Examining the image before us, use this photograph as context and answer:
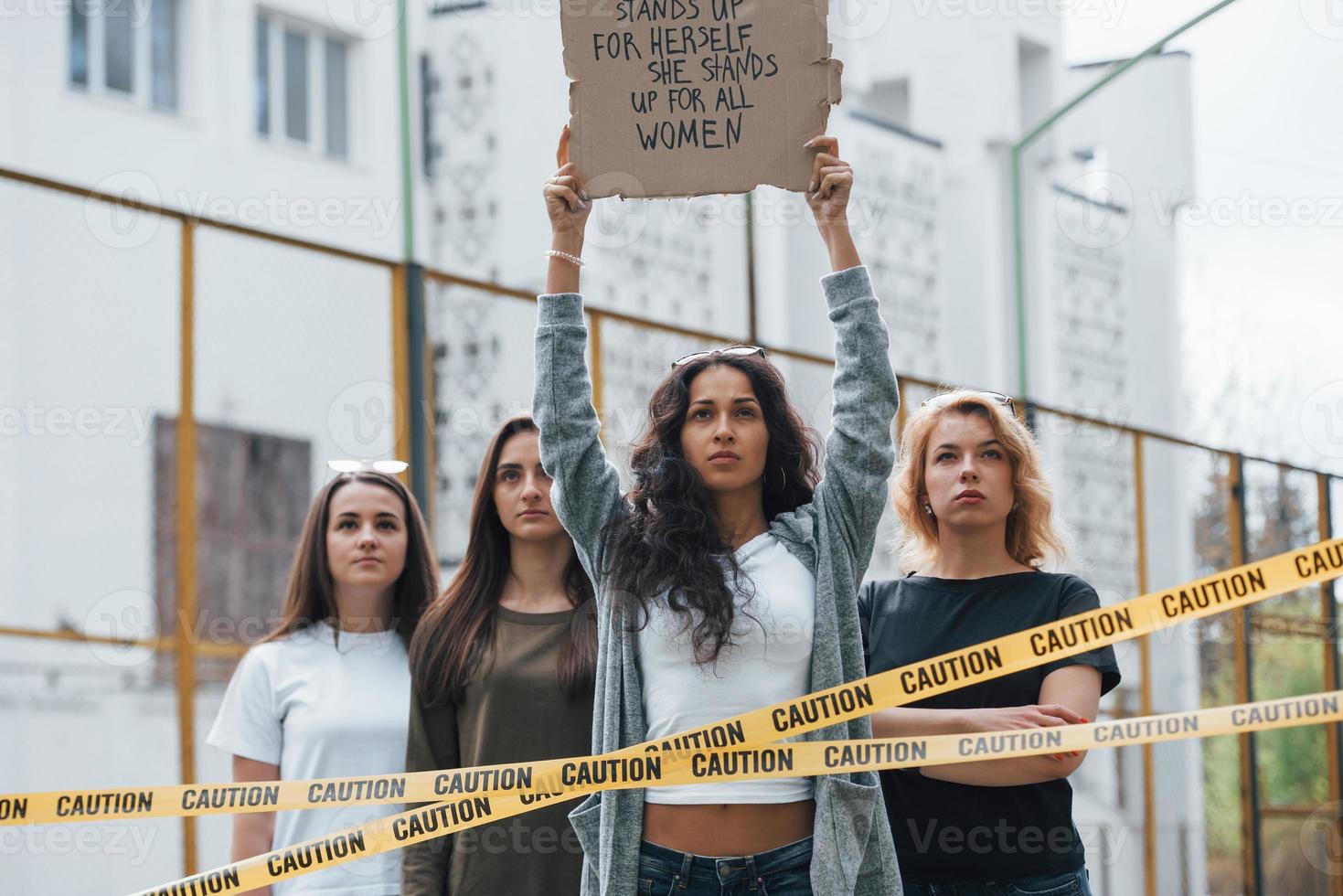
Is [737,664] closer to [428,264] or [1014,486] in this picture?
[1014,486]

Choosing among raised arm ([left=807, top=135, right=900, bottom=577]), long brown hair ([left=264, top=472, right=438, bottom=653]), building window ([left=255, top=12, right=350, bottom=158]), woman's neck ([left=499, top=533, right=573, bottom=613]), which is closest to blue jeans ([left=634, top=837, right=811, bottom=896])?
raised arm ([left=807, top=135, right=900, bottom=577])

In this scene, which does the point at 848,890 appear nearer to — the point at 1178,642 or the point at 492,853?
the point at 492,853

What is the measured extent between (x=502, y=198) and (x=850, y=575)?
13.5 m

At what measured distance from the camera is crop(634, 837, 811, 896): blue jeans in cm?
320

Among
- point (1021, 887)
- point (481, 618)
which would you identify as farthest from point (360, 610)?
point (1021, 887)

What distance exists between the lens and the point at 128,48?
15219 mm

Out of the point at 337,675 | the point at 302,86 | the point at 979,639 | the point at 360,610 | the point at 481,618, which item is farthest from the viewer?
the point at 302,86

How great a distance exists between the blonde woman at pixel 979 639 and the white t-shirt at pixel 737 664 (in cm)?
34

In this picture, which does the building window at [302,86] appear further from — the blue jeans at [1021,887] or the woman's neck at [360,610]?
the blue jeans at [1021,887]

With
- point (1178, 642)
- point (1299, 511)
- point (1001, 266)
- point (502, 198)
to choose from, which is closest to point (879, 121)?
point (1001, 266)

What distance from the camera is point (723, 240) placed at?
53.3ft

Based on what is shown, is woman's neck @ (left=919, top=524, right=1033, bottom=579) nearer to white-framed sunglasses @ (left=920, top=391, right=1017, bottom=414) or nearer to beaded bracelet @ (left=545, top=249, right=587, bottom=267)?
white-framed sunglasses @ (left=920, top=391, right=1017, bottom=414)

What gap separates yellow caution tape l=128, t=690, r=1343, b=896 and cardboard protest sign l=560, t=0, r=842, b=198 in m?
1.11

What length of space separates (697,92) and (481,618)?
4.38 feet
